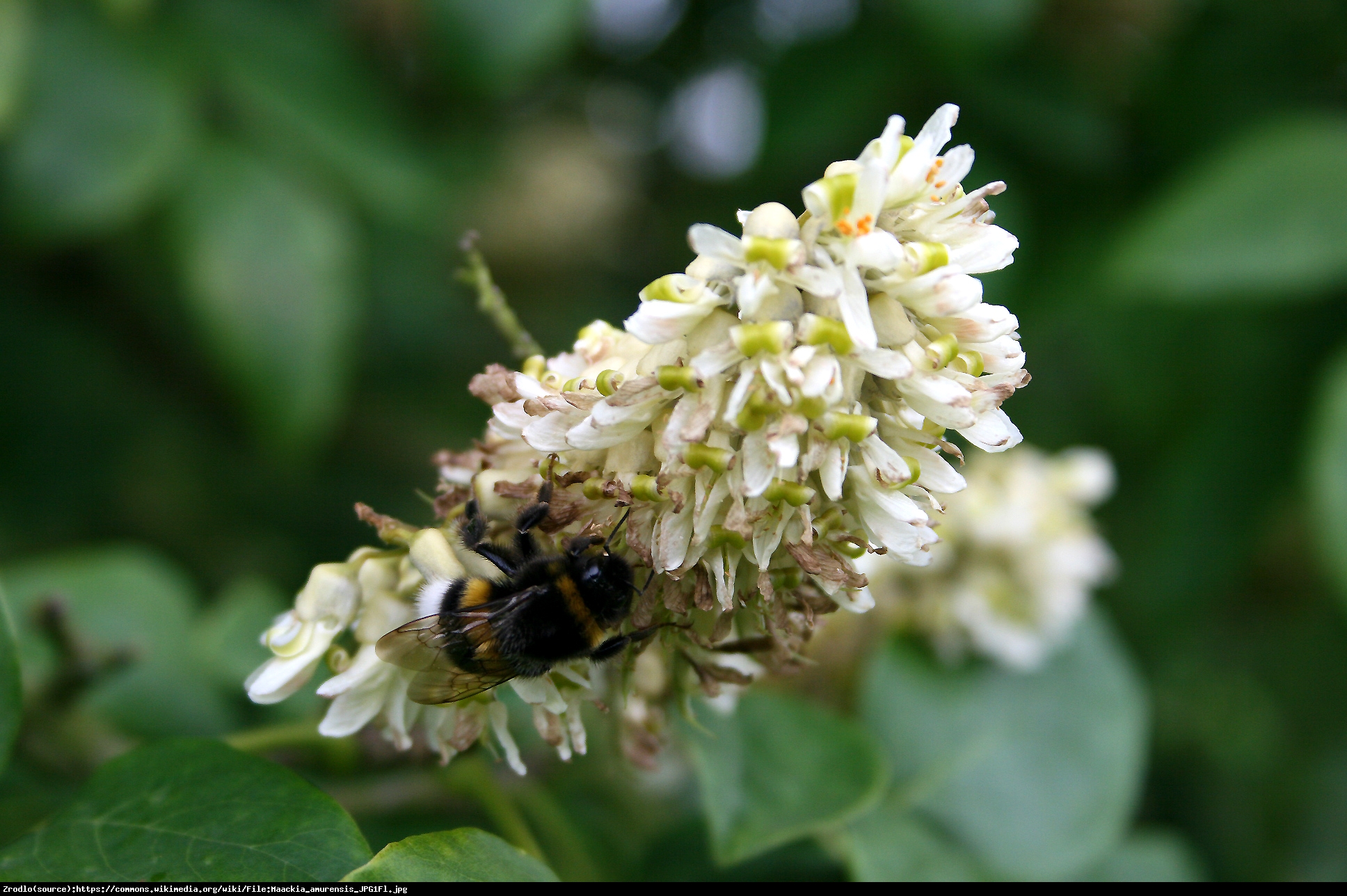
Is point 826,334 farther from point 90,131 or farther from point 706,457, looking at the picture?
point 90,131

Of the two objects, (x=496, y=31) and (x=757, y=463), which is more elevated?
(x=496, y=31)

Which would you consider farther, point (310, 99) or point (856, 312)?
point (310, 99)

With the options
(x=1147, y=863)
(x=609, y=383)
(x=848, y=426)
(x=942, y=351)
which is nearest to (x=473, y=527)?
(x=609, y=383)

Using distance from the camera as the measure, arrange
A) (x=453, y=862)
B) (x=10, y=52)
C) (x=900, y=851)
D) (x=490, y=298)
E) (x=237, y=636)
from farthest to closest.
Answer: (x=10, y=52) → (x=237, y=636) → (x=900, y=851) → (x=490, y=298) → (x=453, y=862)

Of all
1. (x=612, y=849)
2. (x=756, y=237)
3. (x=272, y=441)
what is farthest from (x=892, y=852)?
(x=272, y=441)

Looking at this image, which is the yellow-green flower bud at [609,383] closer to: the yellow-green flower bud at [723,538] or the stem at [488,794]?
the yellow-green flower bud at [723,538]

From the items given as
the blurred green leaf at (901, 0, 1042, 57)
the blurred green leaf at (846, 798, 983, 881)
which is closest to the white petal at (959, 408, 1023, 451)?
the blurred green leaf at (846, 798, 983, 881)
